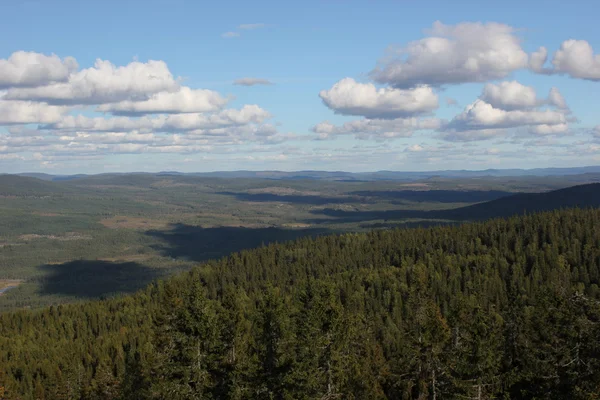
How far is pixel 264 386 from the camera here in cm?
4825

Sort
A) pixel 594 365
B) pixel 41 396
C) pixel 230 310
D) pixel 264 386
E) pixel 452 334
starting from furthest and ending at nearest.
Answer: pixel 41 396 → pixel 452 334 → pixel 230 310 → pixel 264 386 → pixel 594 365

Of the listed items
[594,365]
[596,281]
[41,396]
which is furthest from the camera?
[596,281]

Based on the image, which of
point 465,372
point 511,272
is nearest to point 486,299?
point 511,272

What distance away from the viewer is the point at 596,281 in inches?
6565

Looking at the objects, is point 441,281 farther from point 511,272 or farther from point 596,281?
point 596,281

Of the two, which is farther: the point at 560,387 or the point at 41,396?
the point at 41,396

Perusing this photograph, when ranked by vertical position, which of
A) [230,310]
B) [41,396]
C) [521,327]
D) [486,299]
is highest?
[230,310]

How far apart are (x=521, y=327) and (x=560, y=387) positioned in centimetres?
3035

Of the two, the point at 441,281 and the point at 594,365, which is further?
the point at 441,281

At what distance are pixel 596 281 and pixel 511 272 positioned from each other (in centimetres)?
2689

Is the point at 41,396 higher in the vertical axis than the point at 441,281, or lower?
lower

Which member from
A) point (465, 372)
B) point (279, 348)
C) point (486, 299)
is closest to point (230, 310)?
point (279, 348)

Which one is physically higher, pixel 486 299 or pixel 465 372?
pixel 465 372

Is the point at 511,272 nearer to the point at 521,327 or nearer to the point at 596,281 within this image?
the point at 596,281
